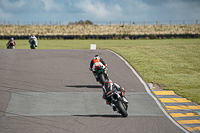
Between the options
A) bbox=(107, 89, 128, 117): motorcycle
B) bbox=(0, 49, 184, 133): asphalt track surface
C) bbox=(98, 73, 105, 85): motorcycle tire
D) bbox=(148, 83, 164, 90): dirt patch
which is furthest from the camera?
bbox=(148, 83, 164, 90): dirt patch

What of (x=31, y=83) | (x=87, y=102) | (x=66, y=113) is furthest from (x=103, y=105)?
(x=31, y=83)

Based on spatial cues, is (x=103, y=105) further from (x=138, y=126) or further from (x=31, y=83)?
(x=31, y=83)

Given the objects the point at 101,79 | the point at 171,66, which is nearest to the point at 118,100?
the point at 101,79

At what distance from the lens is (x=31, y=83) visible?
50.8ft

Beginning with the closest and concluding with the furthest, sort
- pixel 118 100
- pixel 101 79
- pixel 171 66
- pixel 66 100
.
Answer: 1. pixel 118 100
2. pixel 66 100
3. pixel 101 79
4. pixel 171 66

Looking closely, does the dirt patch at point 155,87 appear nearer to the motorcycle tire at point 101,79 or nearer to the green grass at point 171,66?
the green grass at point 171,66

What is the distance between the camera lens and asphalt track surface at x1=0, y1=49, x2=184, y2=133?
9578mm

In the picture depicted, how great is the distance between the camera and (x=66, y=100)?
41.9 feet

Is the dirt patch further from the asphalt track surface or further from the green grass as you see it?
the asphalt track surface

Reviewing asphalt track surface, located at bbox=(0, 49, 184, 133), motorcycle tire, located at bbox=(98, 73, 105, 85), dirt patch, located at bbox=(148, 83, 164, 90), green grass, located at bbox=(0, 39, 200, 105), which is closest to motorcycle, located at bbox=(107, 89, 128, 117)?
asphalt track surface, located at bbox=(0, 49, 184, 133)

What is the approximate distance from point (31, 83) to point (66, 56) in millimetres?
7512

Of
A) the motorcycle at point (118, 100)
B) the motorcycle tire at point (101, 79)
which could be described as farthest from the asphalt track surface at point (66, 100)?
the motorcycle tire at point (101, 79)

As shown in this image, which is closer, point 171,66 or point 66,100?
point 66,100

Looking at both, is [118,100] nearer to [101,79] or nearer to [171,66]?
[101,79]
